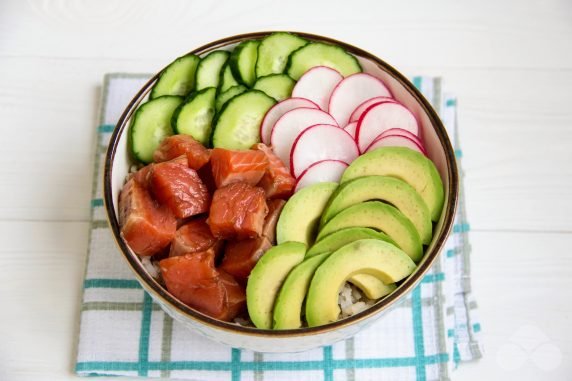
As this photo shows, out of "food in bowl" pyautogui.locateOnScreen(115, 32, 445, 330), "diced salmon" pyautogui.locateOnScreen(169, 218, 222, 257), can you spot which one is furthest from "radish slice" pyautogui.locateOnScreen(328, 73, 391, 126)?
"diced salmon" pyautogui.locateOnScreen(169, 218, 222, 257)

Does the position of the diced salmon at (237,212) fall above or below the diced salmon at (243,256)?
above

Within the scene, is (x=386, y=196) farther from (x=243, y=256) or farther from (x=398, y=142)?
(x=243, y=256)

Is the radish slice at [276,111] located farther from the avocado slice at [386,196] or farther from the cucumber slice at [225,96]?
the avocado slice at [386,196]

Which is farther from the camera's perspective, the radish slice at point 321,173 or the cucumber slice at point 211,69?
the cucumber slice at point 211,69

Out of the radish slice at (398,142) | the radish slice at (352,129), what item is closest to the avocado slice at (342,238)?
the radish slice at (398,142)

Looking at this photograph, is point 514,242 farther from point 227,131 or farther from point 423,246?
point 227,131

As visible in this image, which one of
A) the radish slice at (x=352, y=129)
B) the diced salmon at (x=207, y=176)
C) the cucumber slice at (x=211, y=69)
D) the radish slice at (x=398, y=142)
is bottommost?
the diced salmon at (x=207, y=176)

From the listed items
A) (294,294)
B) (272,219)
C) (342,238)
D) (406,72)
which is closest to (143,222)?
(272,219)

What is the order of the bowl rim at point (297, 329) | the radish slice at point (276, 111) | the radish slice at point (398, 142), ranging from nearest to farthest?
the bowl rim at point (297, 329) → the radish slice at point (398, 142) → the radish slice at point (276, 111)
